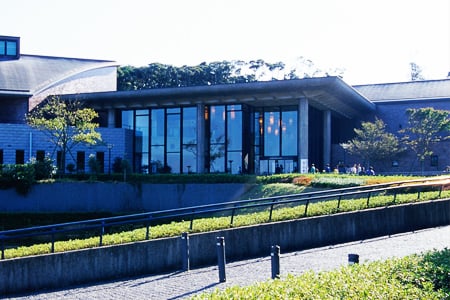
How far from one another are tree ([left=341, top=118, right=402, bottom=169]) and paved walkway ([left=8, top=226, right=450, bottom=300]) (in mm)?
27120

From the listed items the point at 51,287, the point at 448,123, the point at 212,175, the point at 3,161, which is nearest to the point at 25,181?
the point at 3,161

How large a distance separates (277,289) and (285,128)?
122 feet

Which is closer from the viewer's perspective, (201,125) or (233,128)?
(201,125)

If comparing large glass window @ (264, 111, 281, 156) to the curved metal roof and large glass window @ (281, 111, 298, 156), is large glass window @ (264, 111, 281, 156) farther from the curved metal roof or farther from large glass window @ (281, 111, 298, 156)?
the curved metal roof

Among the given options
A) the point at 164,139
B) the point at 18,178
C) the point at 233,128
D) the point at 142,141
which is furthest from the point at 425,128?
the point at 18,178

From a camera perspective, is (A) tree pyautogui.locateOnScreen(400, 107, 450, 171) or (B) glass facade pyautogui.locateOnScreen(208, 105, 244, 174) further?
(A) tree pyautogui.locateOnScreen(400, 107, 450, 171)

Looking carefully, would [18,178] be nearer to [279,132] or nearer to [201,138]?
[201,138]

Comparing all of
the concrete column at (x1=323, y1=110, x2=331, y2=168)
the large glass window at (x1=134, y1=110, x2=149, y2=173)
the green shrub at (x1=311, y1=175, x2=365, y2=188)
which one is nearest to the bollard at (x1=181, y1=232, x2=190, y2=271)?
the green shrub at (x1=311, y1=175, x2=365, y2=188)

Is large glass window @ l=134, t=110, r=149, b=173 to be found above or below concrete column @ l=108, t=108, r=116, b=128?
below

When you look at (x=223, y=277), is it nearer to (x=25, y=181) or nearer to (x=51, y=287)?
(x=51, y=287)

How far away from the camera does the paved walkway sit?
10.7 meters

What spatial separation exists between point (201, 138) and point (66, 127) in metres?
9.02

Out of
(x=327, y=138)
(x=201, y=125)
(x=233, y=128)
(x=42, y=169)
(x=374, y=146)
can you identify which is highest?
(x=201, y=125)

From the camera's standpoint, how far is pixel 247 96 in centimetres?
3966
